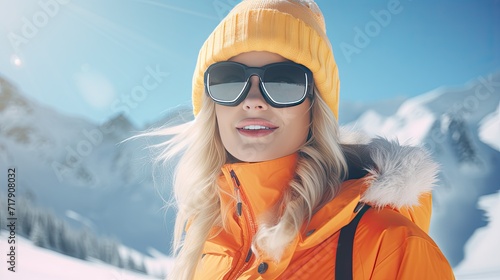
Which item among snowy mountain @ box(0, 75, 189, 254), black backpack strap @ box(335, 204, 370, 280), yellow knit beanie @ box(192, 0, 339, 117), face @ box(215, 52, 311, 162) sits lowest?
black backpack strap @ box(335, 204, 370, 280)

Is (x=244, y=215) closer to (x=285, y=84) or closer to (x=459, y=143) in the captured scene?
(x=285, y=84)

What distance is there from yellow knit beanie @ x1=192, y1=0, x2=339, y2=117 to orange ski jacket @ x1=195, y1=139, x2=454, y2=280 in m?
0.32

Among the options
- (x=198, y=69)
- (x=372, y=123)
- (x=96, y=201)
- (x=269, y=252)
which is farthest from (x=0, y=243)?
(x=372, y=123)

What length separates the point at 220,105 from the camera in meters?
1.50

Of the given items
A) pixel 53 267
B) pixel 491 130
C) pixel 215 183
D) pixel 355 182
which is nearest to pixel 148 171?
pixel 53 267

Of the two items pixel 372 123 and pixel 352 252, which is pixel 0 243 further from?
pixel 372 123

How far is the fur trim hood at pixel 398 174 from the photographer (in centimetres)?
116

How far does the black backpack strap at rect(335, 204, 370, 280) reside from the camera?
1.04 m

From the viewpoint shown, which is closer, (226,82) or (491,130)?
(226,82)

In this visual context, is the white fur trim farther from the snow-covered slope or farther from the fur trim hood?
the snow-covered slope

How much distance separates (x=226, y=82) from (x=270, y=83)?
166mm

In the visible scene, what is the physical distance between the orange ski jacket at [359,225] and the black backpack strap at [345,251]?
0.04 feet

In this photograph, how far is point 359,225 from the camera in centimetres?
112

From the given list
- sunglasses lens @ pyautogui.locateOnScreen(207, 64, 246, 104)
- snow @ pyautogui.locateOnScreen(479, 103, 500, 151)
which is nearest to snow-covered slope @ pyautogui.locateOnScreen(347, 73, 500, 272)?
snow @ pyautogui.locateOnScreen(479, 103, 500, 151)
